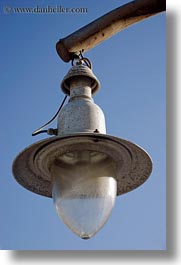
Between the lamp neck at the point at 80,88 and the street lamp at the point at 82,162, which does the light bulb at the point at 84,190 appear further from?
the lamp neck at the point at 80,88

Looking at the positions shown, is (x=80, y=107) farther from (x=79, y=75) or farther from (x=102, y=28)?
(x=102, y=28)

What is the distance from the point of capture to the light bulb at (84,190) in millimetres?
700

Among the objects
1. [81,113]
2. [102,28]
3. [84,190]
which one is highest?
[102,28]

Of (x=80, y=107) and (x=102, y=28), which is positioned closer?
(x=80, y=107)

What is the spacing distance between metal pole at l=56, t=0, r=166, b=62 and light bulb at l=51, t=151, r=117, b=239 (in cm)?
24

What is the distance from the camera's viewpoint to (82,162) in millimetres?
729

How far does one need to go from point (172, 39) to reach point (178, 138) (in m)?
0.21

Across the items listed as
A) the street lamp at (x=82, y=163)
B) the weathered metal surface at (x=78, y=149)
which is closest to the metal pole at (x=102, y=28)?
the street lamp at (x=82, y=163)

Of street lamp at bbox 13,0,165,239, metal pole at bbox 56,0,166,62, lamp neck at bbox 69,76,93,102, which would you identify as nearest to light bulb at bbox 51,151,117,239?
street lamp at bbox 13,0,165,239

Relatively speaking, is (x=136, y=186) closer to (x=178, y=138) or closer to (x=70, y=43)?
(x=178, y=138)

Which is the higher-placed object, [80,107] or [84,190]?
[80,107]

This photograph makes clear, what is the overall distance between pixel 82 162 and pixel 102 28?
28cm

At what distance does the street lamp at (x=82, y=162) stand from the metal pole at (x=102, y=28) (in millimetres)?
91

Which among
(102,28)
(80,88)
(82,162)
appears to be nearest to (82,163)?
(82,162)
